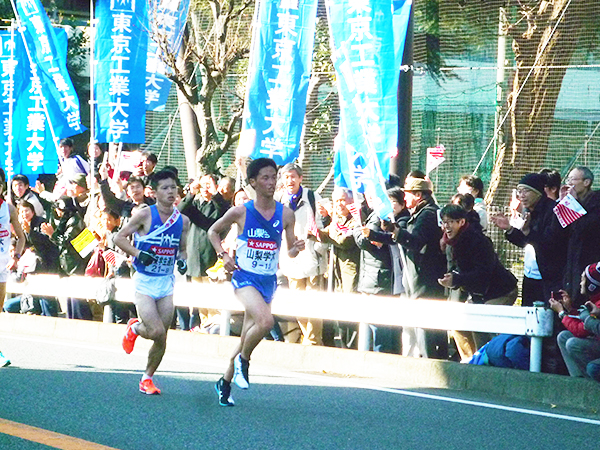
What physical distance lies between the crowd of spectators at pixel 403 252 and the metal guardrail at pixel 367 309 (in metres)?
0.22

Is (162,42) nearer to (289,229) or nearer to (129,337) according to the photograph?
(129,337)

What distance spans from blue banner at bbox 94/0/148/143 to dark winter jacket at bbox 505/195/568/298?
757 cm

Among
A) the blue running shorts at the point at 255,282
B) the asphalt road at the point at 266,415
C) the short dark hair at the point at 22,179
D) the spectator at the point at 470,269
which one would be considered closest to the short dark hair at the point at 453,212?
the spectator at the point at 470,269

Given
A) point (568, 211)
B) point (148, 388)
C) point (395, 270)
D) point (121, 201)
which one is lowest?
point (148, 388)

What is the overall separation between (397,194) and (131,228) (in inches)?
126

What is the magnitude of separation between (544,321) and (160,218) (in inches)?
134

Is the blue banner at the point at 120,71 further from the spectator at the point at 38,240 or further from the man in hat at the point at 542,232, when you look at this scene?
the man in hat at the point at 542,232

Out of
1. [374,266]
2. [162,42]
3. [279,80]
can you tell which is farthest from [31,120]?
[374,266]

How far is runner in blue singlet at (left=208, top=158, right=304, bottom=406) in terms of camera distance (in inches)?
349

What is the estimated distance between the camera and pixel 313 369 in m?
11.5

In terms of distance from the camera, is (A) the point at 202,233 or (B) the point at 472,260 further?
(A) the point at 202,233

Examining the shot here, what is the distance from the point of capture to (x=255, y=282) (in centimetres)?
905

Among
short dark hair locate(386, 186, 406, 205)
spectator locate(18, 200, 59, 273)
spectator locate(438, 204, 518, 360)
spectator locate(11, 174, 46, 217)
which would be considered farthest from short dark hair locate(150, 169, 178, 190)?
spectator locate(11, 174, 46, 217)

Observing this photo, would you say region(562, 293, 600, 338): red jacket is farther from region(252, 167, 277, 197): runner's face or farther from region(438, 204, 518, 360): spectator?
region(252, 167, 277, 197): runner's face
